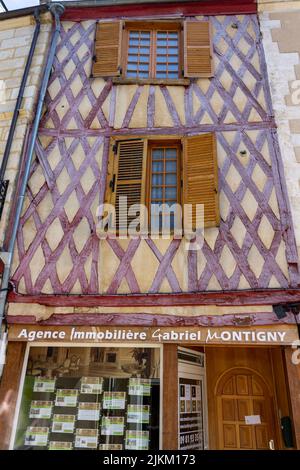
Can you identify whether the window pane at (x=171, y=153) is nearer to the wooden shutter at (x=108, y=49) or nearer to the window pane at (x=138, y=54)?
the window pane at (x=138, y=54)

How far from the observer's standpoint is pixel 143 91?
5.82m

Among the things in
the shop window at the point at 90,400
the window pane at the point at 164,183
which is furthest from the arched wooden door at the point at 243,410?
the window pane at the point at 164,183

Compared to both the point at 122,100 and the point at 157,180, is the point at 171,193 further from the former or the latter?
the point at 122,100

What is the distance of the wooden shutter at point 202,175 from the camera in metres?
4.94

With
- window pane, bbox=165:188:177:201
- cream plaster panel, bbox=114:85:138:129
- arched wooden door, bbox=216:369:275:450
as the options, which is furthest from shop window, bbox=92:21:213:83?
arched wooden door, bbox=216:369:275:450

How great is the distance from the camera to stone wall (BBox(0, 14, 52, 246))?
5441 millimetres

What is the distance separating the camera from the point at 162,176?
542 cm

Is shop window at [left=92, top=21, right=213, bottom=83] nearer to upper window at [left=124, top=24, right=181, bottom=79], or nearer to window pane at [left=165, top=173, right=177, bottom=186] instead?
upper window at [left=124, top=24, right=181, bottom=79]

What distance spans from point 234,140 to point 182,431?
3.82 meters

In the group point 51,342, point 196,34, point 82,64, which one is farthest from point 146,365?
point 196,34

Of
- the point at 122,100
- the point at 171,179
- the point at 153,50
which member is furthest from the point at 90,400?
the point at 153,50

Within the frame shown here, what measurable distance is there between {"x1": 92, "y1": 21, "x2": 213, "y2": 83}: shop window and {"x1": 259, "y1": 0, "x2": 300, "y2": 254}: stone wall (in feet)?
3.13

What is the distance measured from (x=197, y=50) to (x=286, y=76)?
1.44 meters

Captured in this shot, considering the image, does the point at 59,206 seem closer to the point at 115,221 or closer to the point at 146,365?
the point at 115,221
